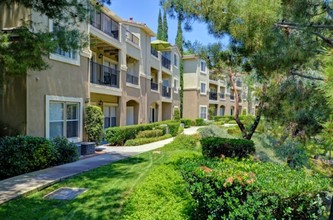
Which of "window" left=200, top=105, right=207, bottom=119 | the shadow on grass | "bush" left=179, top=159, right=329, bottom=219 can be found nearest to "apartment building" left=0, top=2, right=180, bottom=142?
the shadow on grass

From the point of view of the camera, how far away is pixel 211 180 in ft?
14.6

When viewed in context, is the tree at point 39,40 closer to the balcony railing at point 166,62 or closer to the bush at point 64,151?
the bush at point 64,151

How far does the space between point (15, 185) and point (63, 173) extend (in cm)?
166

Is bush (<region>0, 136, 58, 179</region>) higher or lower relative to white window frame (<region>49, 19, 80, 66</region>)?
lower

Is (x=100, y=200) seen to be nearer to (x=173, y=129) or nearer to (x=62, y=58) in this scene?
(x=62, y=58)

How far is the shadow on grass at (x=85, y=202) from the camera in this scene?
5.51 metres

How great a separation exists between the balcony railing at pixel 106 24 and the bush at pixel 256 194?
49.3ft

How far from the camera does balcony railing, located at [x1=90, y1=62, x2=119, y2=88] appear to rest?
17641 mm

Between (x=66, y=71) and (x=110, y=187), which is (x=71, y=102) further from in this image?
(x=110, y=187)

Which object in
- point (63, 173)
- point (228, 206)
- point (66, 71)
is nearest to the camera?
point (228, 206)

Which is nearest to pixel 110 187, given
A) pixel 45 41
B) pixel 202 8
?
pixel 45 41

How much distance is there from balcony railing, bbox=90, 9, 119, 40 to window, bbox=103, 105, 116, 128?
571 centimetres

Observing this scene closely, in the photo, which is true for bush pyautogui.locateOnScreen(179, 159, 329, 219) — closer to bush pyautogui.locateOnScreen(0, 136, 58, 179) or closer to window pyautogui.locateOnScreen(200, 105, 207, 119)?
bush pyautogui.locateOnScreen(0, 136, 58, 179)

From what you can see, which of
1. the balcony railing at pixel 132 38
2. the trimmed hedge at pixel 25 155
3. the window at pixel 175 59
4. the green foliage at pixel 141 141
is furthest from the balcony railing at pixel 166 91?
the trimmed hedge at pixel 25 155
